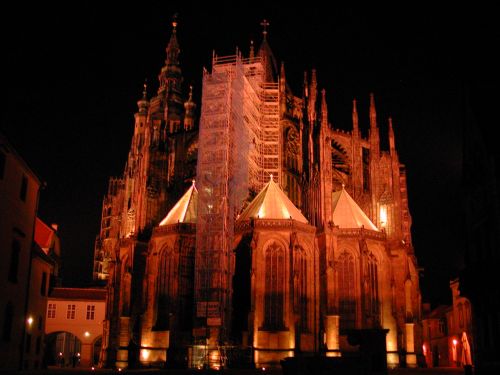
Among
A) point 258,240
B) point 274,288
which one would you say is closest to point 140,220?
point 258,240

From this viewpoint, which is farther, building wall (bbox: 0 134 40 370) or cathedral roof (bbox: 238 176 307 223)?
cathedral roof (bbox: 238 176 307 223)

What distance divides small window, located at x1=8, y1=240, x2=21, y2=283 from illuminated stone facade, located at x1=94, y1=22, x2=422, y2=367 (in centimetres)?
1446

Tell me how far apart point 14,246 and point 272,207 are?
20060mm

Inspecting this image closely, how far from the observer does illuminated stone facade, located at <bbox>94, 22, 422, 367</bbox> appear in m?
40.5

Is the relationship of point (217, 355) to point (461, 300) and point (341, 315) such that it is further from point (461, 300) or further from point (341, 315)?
point (461, 300)

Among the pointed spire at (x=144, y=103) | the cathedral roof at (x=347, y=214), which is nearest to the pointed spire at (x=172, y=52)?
the pointed spire at (x=144, y=103)

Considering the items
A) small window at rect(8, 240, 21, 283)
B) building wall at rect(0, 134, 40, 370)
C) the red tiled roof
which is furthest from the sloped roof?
small window at rect(8, 240, 21, 283)

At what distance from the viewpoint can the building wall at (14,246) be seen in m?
26.2

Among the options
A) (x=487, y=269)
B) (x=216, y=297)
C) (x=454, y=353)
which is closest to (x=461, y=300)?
(x=454, y=353)

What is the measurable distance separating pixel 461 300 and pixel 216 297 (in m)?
26.1

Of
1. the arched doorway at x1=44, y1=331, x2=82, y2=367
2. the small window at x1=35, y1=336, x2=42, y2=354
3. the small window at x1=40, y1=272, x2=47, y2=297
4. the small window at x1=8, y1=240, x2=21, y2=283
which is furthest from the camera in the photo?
the arched doorway at x1=44, y1=331, x2=82, y2=367

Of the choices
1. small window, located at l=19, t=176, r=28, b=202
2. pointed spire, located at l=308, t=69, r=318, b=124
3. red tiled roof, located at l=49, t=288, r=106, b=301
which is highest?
pointed spire, located at l=308, t=69, r=318, b=124

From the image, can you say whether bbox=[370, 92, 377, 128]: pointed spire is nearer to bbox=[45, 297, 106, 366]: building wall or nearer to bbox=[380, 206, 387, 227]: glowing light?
bbox=[380, 206, 387, 227]: glowing light

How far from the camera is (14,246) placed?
1096 inches
